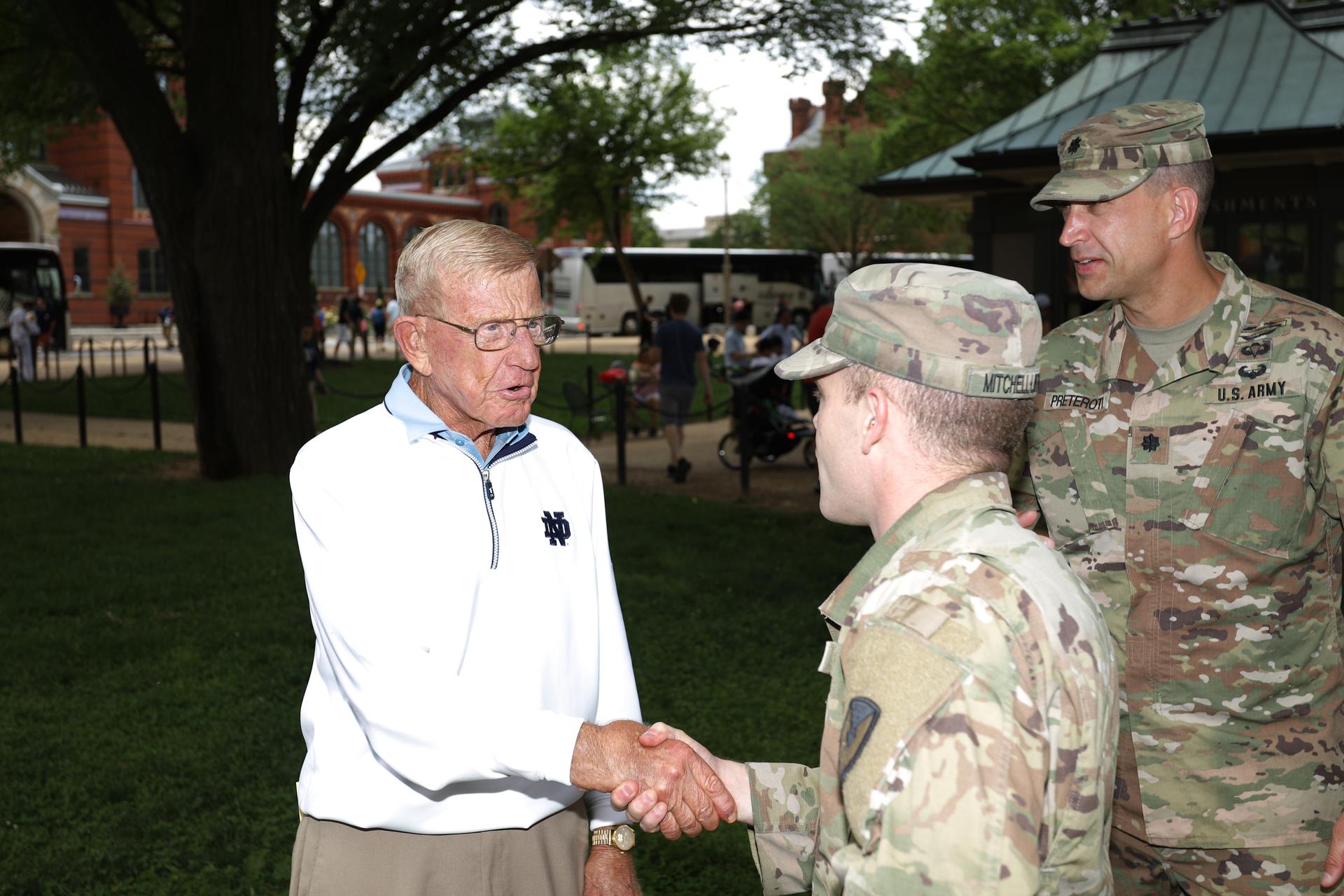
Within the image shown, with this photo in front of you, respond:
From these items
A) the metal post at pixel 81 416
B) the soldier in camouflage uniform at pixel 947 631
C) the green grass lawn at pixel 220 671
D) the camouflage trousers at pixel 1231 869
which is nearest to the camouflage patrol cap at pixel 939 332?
the soldier in camouflage uniform at pixel 947 631

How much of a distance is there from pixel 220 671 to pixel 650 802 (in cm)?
525

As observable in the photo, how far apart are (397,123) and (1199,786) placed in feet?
58.6

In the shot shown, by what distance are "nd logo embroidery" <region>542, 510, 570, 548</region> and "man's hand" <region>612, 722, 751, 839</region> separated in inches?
17.6

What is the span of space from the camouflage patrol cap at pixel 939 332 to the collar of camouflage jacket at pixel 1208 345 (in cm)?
128

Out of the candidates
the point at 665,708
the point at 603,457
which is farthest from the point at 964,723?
the point at 603,457

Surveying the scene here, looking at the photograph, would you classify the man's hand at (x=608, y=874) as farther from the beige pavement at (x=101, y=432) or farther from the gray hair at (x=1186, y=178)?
the beige pavement at (x=101, y=432)

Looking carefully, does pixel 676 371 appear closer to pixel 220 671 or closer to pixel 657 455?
pixel 657 455

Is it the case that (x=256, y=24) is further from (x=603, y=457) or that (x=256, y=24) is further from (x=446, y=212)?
(x=446, y=212)

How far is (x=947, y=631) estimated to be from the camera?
5.16 ft

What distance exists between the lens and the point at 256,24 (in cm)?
1259

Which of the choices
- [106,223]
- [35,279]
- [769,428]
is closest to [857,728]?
[769,428]

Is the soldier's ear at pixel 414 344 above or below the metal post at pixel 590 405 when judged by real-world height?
above

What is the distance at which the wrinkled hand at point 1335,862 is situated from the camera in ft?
8.70

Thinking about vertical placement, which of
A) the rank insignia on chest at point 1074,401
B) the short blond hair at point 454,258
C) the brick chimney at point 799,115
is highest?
the brick chimney at point 799,115
